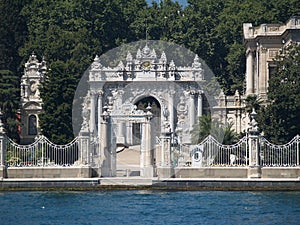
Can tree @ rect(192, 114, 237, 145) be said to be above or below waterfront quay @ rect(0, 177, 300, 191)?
above

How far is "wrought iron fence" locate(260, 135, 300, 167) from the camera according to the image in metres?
60.6

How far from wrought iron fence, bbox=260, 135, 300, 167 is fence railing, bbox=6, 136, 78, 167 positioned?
847 cm

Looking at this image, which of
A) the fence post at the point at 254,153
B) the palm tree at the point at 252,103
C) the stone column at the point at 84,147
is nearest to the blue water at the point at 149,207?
the fence post at the point at 254,153

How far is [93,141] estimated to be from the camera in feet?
209

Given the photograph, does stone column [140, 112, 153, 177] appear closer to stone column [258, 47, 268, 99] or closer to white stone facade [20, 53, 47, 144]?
stone column [258, 47, 268, 99]

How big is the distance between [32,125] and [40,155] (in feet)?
74.7

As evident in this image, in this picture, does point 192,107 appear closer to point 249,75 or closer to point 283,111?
point 249,75

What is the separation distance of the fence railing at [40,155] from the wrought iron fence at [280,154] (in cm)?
847

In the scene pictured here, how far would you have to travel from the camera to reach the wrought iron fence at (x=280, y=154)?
60.6 m

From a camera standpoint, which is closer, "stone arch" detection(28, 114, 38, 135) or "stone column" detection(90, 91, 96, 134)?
"stone column" detection(90, 91, 96, 134)

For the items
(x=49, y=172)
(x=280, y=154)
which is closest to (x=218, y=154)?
(x=280, y=154)

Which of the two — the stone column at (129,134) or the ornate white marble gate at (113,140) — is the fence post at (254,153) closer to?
the ornate white marble gate at (113,140)

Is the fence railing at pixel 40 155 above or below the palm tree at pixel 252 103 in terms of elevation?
below

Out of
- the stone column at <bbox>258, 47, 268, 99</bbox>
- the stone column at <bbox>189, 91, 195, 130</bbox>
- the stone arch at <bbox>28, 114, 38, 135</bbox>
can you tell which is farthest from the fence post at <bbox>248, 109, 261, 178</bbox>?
the stone arch at <bbox>28, 114, 38, 135</bbox>
